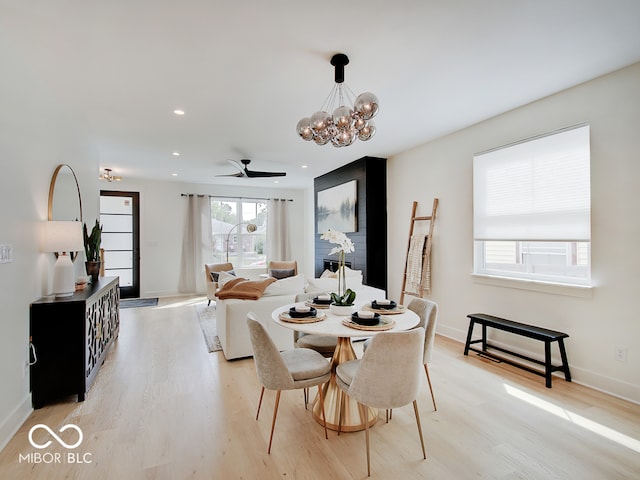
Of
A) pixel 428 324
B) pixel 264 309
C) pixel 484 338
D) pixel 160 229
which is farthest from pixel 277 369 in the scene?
pixel 160 229

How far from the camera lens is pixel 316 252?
23.2 ft

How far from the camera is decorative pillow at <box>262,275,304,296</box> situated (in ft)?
12.0

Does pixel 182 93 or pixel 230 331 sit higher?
pixel 182 93

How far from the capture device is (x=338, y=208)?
19.7 feet

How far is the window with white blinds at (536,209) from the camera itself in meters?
2.94

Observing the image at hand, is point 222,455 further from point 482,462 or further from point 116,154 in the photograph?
point 116,154

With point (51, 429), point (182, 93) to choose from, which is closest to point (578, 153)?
point (182, 93)

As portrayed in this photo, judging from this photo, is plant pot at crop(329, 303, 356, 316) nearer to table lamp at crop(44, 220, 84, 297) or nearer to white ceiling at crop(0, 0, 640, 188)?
white ceiling at crop(0, 0, 640, 188)

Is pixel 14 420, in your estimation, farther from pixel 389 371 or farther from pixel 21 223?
pixel 389 371

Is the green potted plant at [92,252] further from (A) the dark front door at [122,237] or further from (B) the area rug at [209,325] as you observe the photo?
(A) the dark front door at [122,237]

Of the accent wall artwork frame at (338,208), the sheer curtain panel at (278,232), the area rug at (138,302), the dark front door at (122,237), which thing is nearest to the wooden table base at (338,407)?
the accent wall artwork frame at (338,208)

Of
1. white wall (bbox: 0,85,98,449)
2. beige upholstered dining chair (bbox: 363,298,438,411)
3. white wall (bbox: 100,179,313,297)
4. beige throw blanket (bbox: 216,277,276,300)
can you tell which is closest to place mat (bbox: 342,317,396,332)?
beige upholstered dining chair (bbox: 363,298,438,411)

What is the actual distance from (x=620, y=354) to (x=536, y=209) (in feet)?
4.64

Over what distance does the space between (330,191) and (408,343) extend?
15.8 ft
